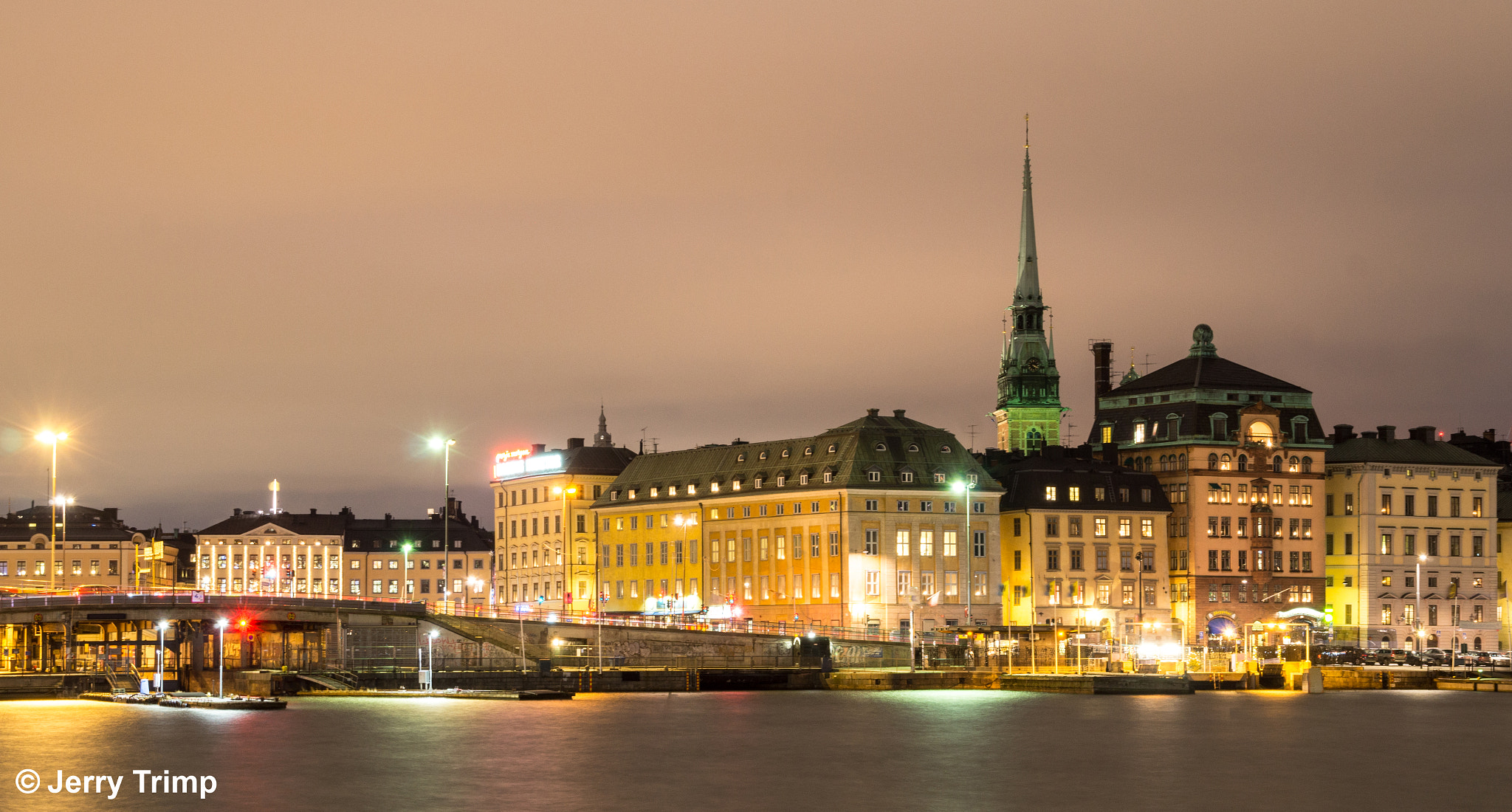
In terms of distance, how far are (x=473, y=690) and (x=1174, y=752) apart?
172 ft

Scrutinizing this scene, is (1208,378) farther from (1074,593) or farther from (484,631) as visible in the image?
(484,631)

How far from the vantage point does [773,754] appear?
282ft

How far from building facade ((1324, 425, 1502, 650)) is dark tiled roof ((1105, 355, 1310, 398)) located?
9.42 metres

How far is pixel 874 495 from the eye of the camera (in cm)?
17325

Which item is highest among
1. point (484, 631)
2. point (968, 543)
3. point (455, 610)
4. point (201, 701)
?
point (968, 543)

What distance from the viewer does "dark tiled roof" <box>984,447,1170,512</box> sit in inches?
7042

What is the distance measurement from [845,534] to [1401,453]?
55.8 m


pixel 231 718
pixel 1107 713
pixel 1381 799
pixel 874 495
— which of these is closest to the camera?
pixel 1381 799

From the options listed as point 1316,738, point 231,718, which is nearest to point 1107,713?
point 1316,738

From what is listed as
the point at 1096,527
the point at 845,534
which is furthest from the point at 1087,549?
the point at 845,534

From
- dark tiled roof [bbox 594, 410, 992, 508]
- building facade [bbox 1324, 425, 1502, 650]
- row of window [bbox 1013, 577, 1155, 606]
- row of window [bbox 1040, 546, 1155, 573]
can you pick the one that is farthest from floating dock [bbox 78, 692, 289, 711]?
building facade [bbox 1324, 425, 1502, 650]

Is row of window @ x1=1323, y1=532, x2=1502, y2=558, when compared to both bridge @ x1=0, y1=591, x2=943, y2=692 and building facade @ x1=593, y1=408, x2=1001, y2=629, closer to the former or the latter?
building facade @ x1=593, y1=408, x2=1001, y2=629

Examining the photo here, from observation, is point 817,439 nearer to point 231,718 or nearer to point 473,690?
point 473,690

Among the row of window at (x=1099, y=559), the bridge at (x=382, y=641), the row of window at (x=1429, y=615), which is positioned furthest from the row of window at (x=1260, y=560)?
the bridge at (x=382, y=641)
